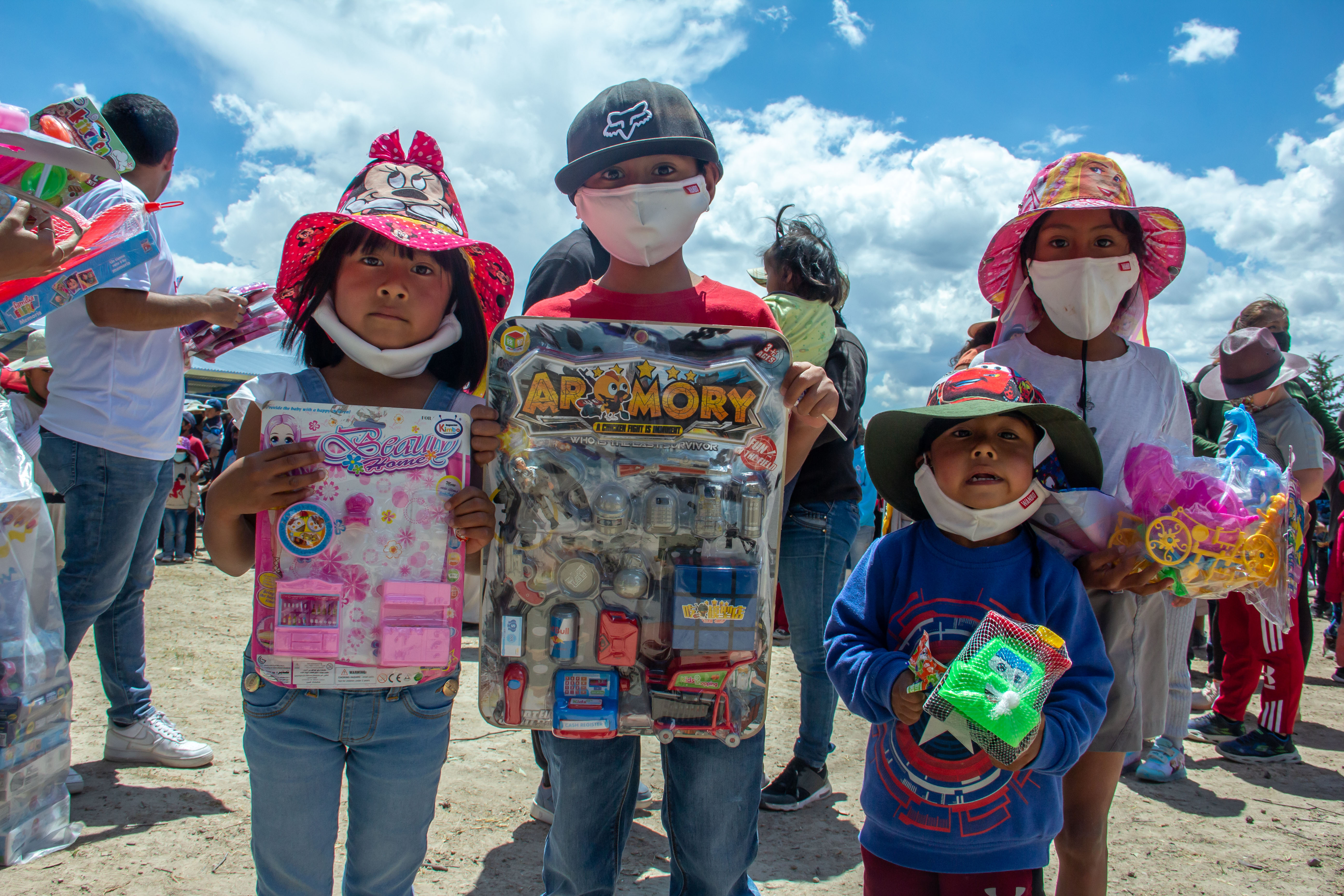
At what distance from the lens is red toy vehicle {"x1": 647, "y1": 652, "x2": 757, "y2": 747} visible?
5.57 ft

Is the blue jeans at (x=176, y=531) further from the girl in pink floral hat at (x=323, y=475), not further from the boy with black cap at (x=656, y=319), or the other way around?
the boy with black cap at (x=656, y=319)

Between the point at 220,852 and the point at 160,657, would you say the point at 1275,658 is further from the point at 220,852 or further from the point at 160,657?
the point at 160,657

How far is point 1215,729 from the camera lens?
14.8 ft

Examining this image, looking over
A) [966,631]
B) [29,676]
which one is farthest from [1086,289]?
[29,676]

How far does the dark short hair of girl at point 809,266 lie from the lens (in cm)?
312

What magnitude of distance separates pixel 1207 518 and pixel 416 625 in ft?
5.81

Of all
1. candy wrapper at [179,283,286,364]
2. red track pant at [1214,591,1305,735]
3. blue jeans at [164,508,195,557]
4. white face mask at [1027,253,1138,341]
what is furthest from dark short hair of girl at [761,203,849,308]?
blue jeans at [164,508,195,557]

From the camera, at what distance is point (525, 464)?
5.69ft

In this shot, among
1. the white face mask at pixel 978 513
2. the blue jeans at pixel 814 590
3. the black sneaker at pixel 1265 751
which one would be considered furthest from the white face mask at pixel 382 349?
the black sneaker at pixel 1265 751

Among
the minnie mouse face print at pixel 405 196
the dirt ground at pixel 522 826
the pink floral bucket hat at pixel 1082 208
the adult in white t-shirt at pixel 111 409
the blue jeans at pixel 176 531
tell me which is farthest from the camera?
the blue jeans at pixel 176 531

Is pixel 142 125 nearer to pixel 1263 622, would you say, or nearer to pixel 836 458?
pixel 836 458

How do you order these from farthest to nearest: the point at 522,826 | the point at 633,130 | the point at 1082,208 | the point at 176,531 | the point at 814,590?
the point at 176,531 → the point at 814,590 → the point at 522,826 → the point at 1082,208 → the point at 633,130

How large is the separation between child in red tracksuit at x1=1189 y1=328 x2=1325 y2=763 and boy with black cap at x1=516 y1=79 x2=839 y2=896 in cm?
345

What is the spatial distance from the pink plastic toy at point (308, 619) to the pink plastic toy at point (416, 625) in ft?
0.31
